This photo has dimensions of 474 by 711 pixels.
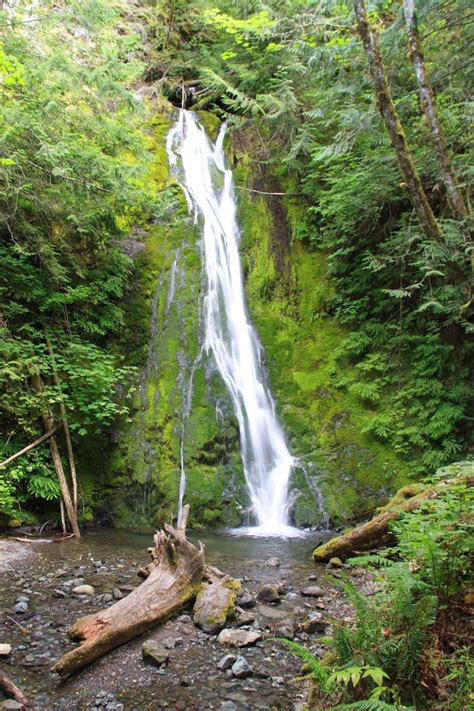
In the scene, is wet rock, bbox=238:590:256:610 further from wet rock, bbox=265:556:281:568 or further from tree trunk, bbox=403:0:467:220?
tree trunk, bbox=403:0:467:220

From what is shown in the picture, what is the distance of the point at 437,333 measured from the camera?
27.4 ft

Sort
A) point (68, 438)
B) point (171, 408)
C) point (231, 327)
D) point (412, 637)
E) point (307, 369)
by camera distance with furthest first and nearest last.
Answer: point (231, 327) < point (307, 369) < point (171, 408) < point (68, 438) < point (412, 637)

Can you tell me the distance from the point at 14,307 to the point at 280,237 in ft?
21.9

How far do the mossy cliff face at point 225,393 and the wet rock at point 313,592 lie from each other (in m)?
2.73

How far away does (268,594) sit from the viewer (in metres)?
4.33

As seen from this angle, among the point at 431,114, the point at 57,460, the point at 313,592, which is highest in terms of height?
the point at 431,114

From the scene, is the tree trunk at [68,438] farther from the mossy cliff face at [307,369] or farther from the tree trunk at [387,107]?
the tree trunk at [387,107]

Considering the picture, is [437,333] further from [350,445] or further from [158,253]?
[158,253]

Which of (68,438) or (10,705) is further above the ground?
(68,438)

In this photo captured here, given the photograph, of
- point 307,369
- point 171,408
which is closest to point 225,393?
point 171,408

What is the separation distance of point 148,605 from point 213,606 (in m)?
0.57

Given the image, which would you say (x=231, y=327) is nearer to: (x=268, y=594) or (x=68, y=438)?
(x=68, y=438)

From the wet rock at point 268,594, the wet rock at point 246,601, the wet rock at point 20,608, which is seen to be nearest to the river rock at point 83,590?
the wet rock at point 20,608

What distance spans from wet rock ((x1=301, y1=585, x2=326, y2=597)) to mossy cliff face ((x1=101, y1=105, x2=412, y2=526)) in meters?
2.73
